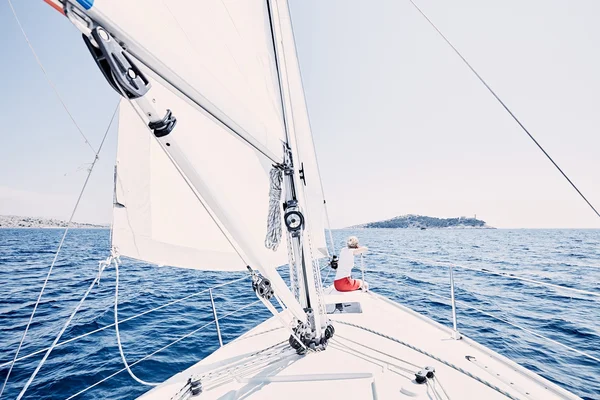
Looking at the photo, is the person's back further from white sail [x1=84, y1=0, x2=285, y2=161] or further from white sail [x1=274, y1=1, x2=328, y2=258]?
white sail [x1=84, y1=0, x2=285, y2=161]

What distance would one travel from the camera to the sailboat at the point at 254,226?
1.84m

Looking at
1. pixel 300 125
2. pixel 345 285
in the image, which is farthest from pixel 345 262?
pixel 300 125

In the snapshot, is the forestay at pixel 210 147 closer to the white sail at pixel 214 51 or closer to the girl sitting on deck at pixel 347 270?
the white sail at pixel 214 51

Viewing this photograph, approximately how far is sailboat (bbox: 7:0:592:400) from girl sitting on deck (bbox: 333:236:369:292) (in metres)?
1.30

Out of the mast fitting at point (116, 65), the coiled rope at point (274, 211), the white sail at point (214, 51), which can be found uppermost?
the white sail at point (214, 51)

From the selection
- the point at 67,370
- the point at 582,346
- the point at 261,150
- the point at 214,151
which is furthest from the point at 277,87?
the point at 582,346

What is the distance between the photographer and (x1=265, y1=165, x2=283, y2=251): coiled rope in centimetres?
247

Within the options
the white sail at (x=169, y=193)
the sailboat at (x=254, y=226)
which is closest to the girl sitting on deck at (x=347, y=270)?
the sailboat at (x=254, y=226)

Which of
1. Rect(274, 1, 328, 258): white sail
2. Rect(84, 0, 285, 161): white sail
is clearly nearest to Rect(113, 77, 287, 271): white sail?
Rect(84, 0, 285, 161): white sail

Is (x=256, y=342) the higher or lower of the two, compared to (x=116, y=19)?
lower

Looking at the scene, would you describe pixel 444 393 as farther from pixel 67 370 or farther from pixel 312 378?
pixel 67 370

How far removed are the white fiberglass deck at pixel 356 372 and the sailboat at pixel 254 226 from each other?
0.5 inches

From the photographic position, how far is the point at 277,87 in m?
2.86

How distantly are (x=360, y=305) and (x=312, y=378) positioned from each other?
207 cm
